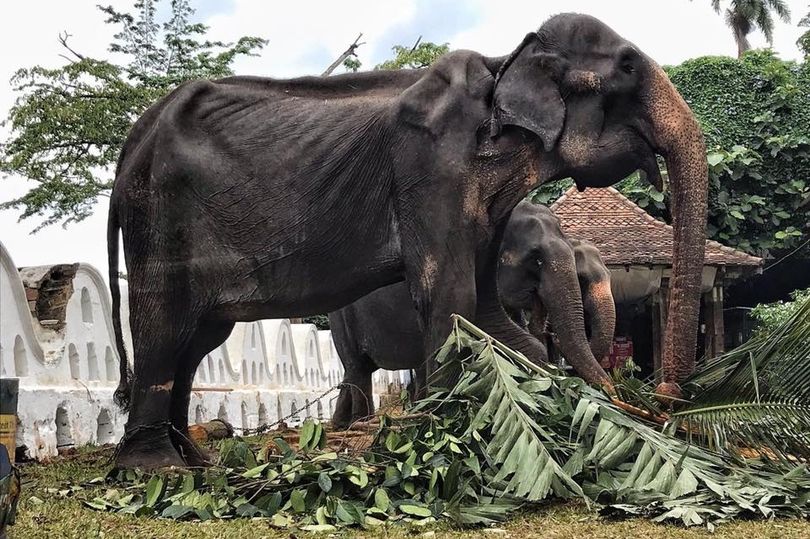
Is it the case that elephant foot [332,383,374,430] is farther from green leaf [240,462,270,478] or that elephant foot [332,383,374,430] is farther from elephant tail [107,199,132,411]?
green leaf [240,462,270,478]

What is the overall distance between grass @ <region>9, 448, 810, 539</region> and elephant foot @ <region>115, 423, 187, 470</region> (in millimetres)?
923

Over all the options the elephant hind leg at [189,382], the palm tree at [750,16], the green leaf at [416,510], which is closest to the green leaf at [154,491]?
the green leaf at [416,510]

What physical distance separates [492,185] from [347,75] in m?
1.14

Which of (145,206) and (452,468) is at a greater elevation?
(145,206)

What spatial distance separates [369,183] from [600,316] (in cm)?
339

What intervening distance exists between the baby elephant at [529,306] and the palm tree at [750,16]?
106 ft

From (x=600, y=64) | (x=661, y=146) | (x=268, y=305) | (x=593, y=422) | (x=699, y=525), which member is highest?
(x=600, y=64)

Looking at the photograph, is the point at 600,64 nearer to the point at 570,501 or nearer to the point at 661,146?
the point at 661,146

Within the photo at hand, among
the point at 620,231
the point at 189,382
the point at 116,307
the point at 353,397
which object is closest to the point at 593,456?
the point at 189,382

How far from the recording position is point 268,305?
440 centimetres

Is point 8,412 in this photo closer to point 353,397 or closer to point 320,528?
point 320,528

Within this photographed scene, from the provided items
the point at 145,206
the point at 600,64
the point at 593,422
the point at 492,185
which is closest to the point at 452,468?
the point at 593,422

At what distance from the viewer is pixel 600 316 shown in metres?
7.12

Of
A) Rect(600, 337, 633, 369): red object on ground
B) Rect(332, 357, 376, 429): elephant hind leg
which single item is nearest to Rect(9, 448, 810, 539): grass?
Rect(332, 357, 376, 429): elephant hind leg
